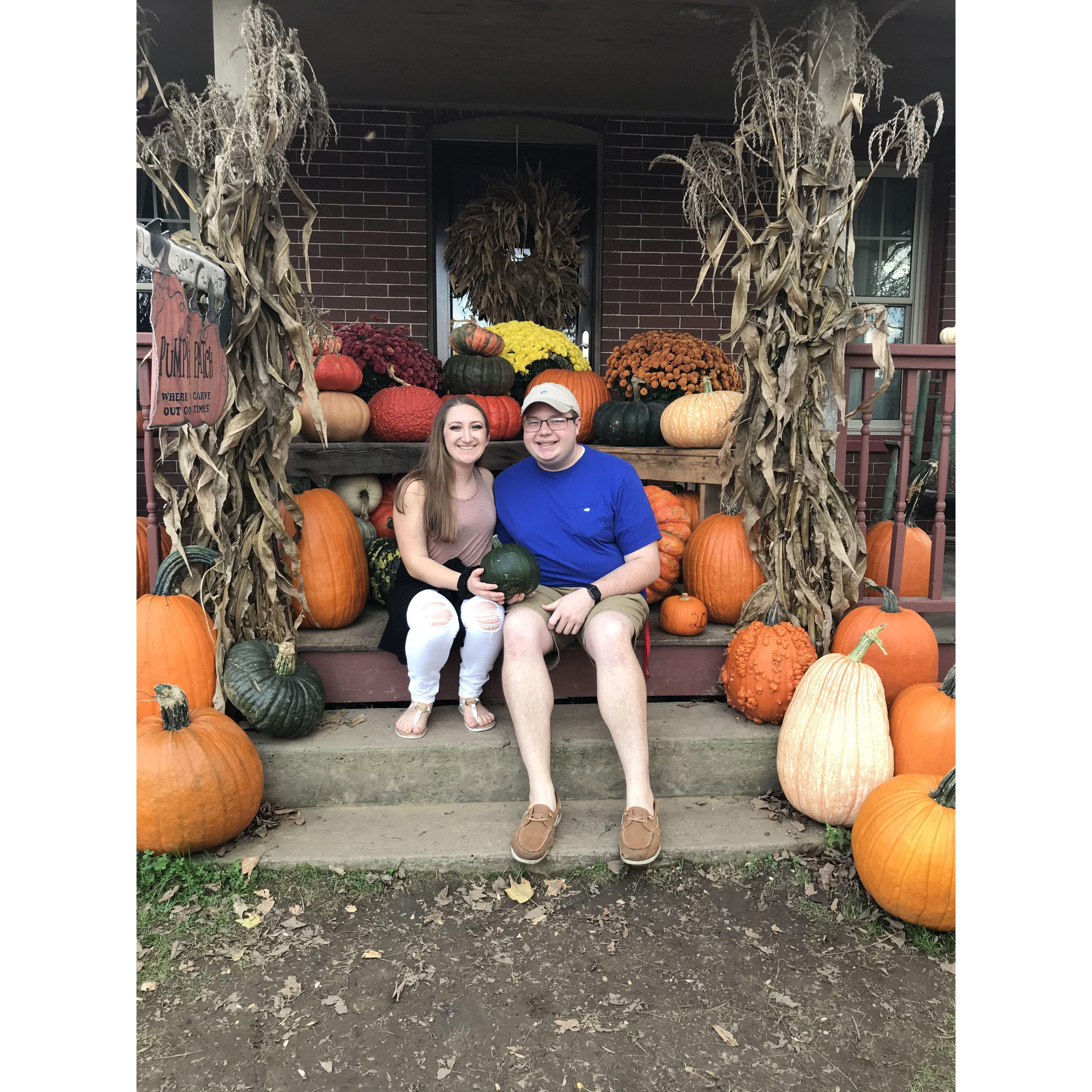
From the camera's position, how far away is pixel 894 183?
6.52 m

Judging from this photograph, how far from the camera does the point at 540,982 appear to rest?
2.18m

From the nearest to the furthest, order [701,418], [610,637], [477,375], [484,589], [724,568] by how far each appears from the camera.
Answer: [610,637], [484,589], [724,568], [701,418], [477,375]

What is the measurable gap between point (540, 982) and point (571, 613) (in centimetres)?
110

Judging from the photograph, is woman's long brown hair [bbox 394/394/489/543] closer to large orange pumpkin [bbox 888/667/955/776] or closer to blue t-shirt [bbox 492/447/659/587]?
blue t-shirt [bbox 492/447/659/587]

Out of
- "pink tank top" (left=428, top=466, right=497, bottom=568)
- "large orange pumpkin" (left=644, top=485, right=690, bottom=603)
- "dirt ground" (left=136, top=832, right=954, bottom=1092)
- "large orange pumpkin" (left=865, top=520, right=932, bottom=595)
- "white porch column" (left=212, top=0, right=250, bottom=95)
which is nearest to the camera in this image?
"dirt ground" (left=136, top=832, right=954, bottom=1092)

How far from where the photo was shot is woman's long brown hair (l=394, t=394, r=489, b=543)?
2.96 metres

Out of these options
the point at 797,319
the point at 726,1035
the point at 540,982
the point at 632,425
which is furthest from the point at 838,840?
the point at 632,425

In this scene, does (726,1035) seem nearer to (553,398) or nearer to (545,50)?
(553,398)

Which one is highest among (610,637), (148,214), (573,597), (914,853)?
(148,214)

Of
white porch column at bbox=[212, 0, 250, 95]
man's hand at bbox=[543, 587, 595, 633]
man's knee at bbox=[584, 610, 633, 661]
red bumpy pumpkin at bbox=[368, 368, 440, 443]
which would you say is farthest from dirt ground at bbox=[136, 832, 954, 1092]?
white porch column at bbox=[212, 0, 250, 95]

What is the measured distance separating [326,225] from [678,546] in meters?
4.02

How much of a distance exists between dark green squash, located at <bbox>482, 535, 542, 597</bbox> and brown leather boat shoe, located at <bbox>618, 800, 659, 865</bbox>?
0.80m

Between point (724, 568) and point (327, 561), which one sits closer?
point (327, 561)

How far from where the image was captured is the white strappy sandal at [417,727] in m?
2.99
